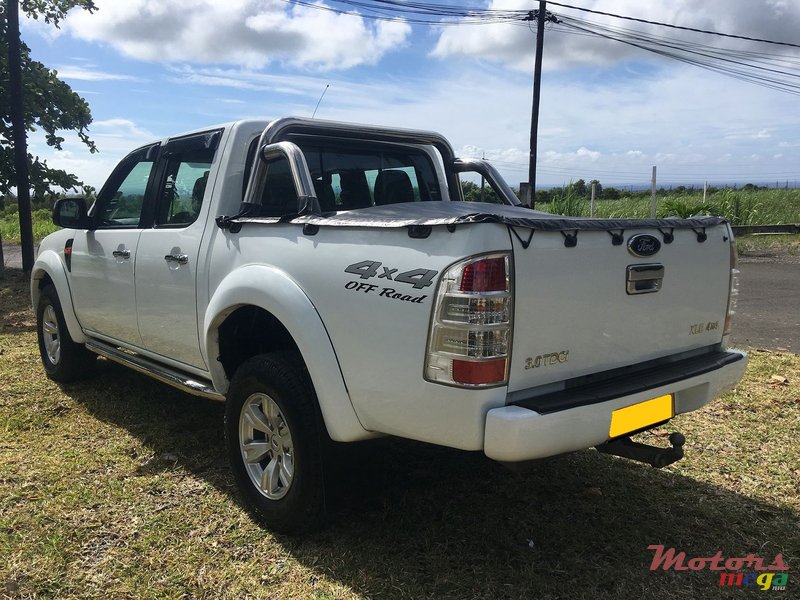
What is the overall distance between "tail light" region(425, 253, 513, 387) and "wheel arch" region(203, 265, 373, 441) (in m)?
0.56

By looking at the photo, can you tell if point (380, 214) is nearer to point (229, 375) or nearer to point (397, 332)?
point (397, 332)

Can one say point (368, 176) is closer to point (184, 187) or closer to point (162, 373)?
point (184, 187)

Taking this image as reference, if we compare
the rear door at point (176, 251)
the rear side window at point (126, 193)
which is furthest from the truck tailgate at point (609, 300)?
the rear side window at point (126, 193)

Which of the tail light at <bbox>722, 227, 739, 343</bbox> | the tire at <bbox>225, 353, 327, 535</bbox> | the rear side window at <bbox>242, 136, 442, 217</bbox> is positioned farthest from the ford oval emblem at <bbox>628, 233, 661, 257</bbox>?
the rear side window at <bbox>242, 136, 442, 217</bbox>

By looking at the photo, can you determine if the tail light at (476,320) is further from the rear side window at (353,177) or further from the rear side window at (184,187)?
the rear side window at (184,187)

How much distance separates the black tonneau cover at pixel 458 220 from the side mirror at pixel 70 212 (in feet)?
6.69

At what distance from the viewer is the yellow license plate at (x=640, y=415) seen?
2551 mm

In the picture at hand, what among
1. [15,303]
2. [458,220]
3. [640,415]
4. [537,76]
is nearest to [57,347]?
[458,220]

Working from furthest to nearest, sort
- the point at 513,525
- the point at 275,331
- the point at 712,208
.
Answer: the point at 712,208 < the point at 275,331 < the point at 513,525

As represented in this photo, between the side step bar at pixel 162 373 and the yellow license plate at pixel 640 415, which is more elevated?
the yellow license plate at pixel 640 415

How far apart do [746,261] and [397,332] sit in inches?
555

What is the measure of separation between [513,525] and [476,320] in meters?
1.40

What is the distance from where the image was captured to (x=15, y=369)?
6059 millimetres

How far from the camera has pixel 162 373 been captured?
3.95m
